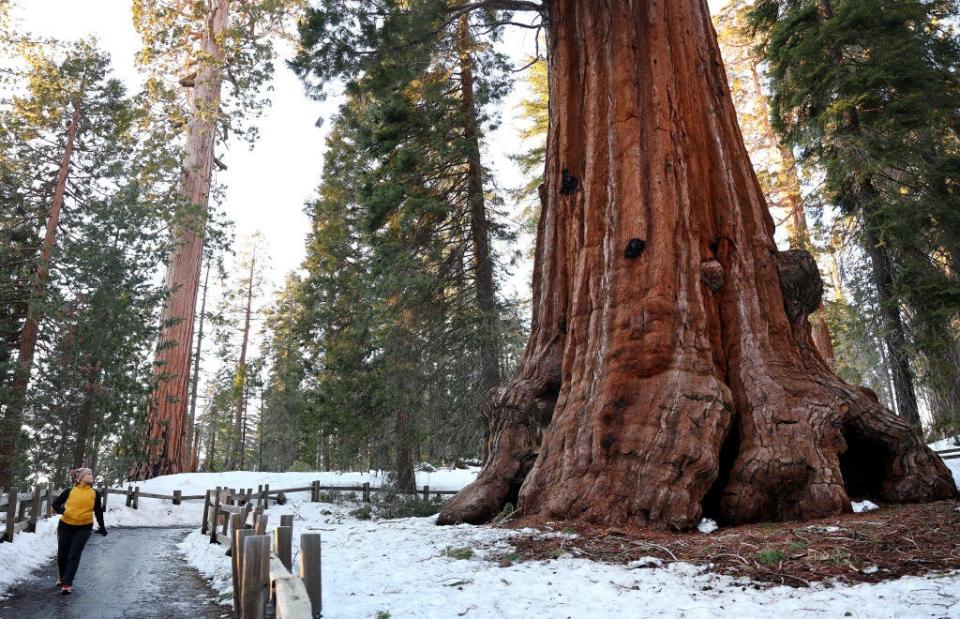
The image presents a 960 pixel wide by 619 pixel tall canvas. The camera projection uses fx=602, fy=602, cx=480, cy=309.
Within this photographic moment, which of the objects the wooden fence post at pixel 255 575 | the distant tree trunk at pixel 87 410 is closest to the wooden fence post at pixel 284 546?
the wooden fence post at pixel 255 575

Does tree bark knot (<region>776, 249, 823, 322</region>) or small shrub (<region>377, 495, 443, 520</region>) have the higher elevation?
tree bark knot (<region>776, 249, 823, 322</region>)

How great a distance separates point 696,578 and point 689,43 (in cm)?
752

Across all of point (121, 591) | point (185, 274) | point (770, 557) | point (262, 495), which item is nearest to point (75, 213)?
point (185, 274)

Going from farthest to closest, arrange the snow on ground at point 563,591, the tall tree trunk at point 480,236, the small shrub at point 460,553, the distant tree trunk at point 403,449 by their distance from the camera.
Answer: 1. the distant tree trunk at point 403,449
2. the tall tree trunk at point 480,236
3. the small shrub at point 460,553
4. the snow on ground at point 563,591

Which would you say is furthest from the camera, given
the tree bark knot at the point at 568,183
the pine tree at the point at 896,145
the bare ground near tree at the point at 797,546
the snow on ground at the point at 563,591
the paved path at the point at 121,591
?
the pine tree at the point at 896,145

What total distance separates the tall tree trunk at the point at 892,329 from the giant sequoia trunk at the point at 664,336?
4.40m

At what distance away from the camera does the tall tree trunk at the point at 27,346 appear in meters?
16.5

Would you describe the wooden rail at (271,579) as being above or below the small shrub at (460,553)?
above

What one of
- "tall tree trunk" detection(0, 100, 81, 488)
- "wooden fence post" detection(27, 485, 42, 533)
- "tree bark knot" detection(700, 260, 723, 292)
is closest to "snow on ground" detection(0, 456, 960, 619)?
"wooden fence post" detection(27, 485, 42, 533)

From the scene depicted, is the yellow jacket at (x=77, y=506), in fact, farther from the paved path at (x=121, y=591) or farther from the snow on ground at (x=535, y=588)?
the snow on ground at (x=535, y=588)

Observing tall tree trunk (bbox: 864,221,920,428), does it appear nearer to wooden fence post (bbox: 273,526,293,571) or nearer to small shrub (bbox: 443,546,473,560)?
small shrub (bbox: 443,546,473,560)

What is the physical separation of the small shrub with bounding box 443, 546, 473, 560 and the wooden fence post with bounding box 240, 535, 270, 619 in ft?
6.36

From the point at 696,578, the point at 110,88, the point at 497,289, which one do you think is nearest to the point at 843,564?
the point at 696,578

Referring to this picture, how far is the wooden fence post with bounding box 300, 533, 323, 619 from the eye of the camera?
3.95 metres
